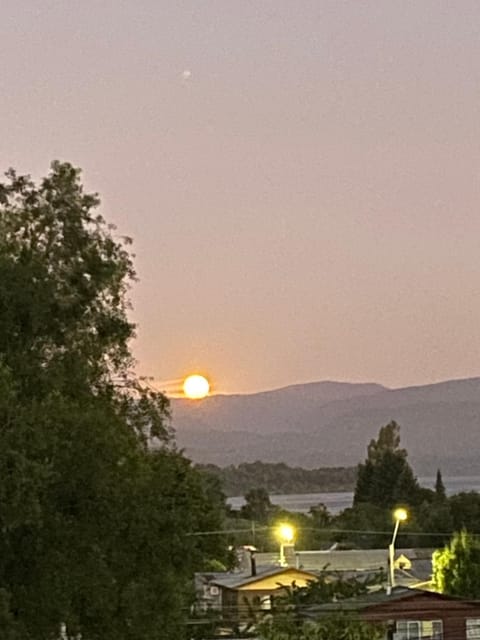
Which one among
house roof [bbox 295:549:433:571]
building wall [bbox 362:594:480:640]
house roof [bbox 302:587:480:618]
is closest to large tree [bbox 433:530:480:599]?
house roof [bbox 295:549:433:571]

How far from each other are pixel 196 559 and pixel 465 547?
2512cm

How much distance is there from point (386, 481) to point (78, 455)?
76432mm

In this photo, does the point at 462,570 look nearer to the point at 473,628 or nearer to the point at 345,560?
the point at 345,560

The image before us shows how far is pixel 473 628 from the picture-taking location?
109 ft

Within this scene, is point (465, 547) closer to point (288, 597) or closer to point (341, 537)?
point (288, 597)

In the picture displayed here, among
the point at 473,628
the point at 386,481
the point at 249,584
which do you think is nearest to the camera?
the point at 473,628

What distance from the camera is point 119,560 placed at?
18125 millimetres

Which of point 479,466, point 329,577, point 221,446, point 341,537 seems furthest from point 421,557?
point 479,466

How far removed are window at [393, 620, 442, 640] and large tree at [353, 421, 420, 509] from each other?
52.1m

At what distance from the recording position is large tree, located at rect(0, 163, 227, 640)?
17250 millimetres

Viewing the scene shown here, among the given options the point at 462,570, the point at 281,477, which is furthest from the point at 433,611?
the point at 281,477

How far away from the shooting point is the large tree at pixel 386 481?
89.4 metres

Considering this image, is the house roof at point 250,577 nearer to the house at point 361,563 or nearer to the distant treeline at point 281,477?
the house at point 361,563

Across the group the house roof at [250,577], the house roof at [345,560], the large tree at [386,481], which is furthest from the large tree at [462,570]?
the large tree at [386,481]
